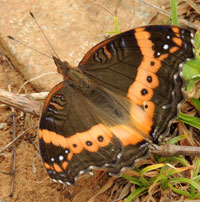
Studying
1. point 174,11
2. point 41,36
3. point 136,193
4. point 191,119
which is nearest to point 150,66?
point 191,119

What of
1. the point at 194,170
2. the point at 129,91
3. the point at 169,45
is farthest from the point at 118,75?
Result: the point at 194,170

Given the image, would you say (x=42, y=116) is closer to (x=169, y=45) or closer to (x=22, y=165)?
(x=22, y=165)

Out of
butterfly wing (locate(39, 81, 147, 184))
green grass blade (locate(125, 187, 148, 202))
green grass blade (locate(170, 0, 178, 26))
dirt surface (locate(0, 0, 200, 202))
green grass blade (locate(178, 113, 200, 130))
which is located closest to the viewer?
butterfly wing (locate(39, 81, 147, 184))

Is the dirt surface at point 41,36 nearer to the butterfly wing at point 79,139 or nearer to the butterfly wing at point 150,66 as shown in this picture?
the butterfly wing at point 79,139

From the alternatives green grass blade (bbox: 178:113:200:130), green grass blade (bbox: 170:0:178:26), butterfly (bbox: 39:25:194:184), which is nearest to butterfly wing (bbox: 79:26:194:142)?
butterfly (bbox: 39:25:194:184)

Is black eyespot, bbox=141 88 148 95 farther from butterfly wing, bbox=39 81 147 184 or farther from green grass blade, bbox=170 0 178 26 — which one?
green grass blade, bbox=170 0 178 26

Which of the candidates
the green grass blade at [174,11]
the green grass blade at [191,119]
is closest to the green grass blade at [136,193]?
the green grass blade at [191,119]

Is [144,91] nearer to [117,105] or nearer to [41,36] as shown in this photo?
[117,105]
